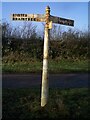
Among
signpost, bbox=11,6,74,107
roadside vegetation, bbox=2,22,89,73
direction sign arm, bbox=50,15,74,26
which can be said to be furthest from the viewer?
roadside vegetation, bbox=2,22,89,73

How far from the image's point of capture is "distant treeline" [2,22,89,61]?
854 inches

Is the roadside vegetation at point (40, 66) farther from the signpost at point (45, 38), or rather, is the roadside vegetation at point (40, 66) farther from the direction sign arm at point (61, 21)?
the direction sign arm at point (61, 21)

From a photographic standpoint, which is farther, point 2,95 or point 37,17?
point 2,95

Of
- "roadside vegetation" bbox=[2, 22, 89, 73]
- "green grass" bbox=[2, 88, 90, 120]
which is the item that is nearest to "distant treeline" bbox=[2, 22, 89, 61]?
"roadside vegetation" bbox=[2, 22, 89, 73]

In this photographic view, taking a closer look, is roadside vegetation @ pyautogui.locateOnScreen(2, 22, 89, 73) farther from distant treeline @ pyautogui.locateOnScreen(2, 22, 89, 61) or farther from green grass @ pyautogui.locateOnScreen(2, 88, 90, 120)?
green grass @ pyautogui.locateOnScreen(2, 88, 90, 120)

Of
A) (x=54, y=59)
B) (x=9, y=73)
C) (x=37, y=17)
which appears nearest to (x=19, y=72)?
(x=9, y=73)

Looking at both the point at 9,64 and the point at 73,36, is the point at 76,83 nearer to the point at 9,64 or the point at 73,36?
the point at 9,64

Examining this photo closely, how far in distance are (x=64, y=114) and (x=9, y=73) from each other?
7.85m

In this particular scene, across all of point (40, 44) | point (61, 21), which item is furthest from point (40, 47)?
point (61, 21)

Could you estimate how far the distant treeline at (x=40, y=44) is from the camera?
21.7 metres

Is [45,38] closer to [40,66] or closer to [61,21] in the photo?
[61,21]

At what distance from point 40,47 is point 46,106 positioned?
13.7 meters

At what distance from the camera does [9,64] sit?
18969 mm

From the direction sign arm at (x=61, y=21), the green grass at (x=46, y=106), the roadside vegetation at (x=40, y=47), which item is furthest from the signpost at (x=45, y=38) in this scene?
the roadside vegetation at (x=40, y=47)
